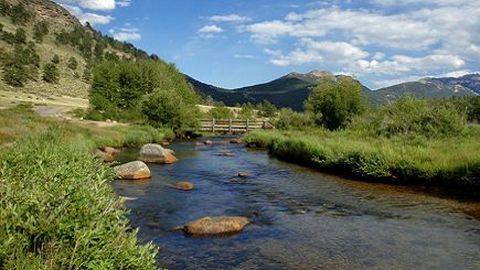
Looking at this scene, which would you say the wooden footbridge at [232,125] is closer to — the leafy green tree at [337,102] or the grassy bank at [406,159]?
the leafy green tree at [337,102]

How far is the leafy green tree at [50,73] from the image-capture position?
117 metres

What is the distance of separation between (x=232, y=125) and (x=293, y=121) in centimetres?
1719

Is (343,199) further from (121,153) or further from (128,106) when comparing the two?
(128,106)

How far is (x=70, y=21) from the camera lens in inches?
7411

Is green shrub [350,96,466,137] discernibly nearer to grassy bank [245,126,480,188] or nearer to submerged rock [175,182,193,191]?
grassy bank [245,126,480,188]

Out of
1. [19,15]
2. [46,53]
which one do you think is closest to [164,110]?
[46,53]

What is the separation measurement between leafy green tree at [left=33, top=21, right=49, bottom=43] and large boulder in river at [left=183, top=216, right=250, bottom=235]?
131 meters

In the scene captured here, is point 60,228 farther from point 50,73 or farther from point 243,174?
point 50,73

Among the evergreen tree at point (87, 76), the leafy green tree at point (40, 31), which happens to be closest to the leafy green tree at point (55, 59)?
the evergreen tree at point (87, 76)

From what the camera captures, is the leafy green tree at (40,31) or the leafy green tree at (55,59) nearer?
the leafy green tree at (55,59)

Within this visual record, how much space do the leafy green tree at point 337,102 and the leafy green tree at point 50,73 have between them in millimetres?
84329

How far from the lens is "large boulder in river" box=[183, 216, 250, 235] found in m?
15.4

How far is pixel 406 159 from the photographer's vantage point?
24.6 meters

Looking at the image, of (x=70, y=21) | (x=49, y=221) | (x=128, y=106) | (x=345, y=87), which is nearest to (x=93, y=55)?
(x=70, y=21)
